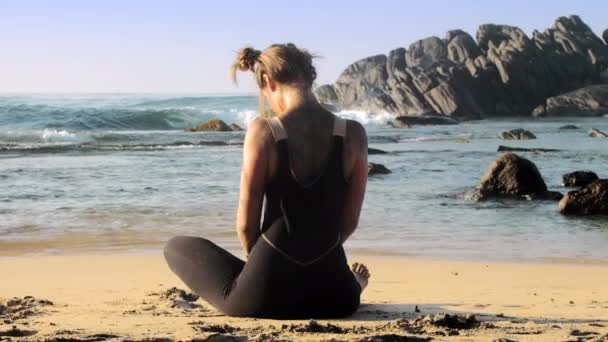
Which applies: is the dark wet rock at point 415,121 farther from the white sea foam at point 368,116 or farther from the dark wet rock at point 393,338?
the dark wet rock at point 393,338

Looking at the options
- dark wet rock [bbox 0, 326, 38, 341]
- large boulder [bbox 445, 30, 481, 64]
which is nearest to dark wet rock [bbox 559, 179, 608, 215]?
dark wet rock [bbox 0, 326, 38, 341]

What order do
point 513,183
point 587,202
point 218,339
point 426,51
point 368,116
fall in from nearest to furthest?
point 218,339, point 587,202, point 513,183, point 368,116, point 426,51

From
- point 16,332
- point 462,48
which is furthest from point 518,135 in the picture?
point 462,48

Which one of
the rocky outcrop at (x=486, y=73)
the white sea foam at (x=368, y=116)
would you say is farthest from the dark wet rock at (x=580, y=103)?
the white sea foam at (x=368, y=116)

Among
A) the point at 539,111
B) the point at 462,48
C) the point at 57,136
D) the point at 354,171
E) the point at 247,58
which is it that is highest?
the point at 462,48

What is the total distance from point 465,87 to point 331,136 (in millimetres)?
66096

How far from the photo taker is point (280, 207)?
5.00m

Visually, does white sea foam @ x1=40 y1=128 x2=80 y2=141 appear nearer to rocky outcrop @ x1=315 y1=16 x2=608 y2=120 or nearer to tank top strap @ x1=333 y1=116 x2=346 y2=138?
rocky outcrop @ x1=315 y1=16 x2=608 y2=120

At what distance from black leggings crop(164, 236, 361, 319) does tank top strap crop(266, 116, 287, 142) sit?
59 cm

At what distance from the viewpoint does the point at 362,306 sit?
594 centimetres

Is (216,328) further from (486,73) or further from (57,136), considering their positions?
(486,73)

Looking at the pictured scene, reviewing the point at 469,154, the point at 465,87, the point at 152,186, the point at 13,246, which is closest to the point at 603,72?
the point at 465,87

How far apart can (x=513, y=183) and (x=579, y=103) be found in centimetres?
5351

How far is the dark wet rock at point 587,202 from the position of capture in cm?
1250
